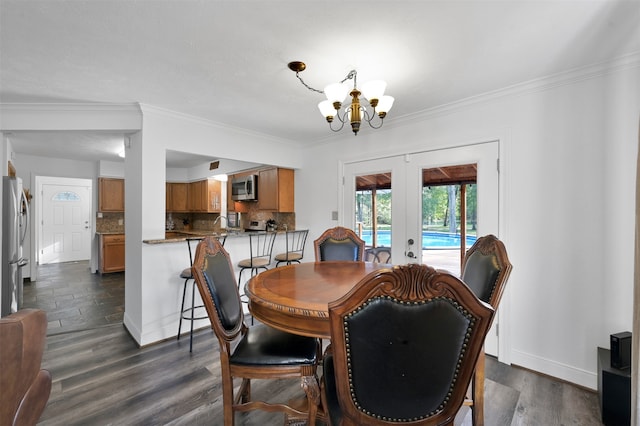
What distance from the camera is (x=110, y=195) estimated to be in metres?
5.94

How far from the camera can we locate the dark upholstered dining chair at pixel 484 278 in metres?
1.53

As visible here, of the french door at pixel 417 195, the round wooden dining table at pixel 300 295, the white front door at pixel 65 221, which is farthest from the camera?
the white front door at pixel 65 221

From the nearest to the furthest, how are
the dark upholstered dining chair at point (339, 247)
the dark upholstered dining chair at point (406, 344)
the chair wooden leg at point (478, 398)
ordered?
the dark upholstered dining chair at point (406, 344) → the chair wooden leg at point (478, 398) → the dark upholstered dining chair at point (339, 247)

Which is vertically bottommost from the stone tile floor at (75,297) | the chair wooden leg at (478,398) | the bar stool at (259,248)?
the stone tile floor at (75,297)

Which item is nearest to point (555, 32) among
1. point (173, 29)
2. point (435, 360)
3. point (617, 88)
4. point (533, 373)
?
point (617, 88)

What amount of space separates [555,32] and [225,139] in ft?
10.4

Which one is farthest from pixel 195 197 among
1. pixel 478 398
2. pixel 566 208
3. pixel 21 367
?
pixel 566 208

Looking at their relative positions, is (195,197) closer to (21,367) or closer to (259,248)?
(259,248)

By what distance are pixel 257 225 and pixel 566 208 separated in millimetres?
4378

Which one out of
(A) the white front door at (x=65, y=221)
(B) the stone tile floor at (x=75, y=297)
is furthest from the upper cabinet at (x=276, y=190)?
(A) the white front door at (x=65, y=221)

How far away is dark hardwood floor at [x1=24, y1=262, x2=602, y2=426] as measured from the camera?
183cm

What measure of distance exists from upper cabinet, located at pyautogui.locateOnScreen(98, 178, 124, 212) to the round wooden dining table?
541 cm

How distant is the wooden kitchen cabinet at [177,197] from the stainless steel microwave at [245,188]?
1.81 metres

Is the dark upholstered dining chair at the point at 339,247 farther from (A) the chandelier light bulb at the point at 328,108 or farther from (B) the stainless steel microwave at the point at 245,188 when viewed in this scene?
(B) the stainless steel microwave at the point at 245,188
